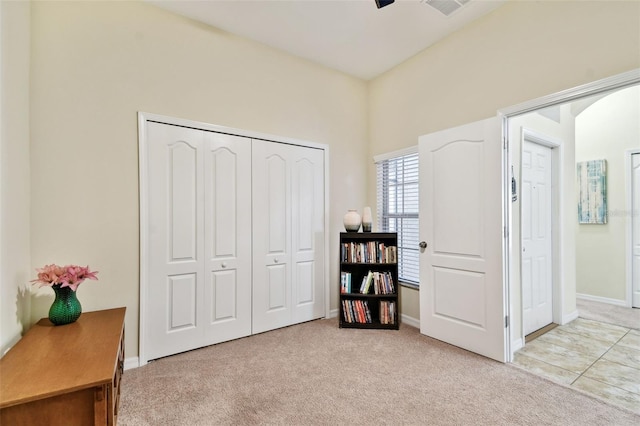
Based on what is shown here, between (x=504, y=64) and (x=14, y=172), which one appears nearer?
(x=14, y=172)

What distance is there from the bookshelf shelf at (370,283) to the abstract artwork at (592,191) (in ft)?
10.5

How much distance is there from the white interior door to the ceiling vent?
355cm

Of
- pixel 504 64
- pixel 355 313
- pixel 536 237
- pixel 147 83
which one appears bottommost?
pixel 355 313

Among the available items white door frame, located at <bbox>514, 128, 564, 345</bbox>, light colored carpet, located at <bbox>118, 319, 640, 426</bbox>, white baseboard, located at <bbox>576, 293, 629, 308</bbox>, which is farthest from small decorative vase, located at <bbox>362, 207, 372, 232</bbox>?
white baseboard, located at <bbox>576, 293, 629, 308</bbox>

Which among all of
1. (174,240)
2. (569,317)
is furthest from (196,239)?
(569,317)

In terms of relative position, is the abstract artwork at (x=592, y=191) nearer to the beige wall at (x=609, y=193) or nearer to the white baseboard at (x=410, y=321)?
the beige wall at (x=609, y=193)

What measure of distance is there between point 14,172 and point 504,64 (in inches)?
144

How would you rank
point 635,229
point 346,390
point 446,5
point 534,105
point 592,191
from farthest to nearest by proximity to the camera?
point 592,191 → point 635,229 → point 446,5 → point 534,105 → point 346,390

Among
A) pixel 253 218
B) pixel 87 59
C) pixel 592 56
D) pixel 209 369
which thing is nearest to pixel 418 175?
pixel 592 56

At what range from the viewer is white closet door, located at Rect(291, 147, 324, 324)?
11.1ft

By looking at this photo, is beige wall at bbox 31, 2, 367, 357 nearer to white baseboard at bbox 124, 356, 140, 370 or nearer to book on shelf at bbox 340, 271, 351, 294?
white baseboard at bbox 124, 356, 140, 370

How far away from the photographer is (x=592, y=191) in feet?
14.1

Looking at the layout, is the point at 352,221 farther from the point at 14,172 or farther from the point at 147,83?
the point at 14,172

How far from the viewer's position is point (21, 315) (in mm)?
1927
